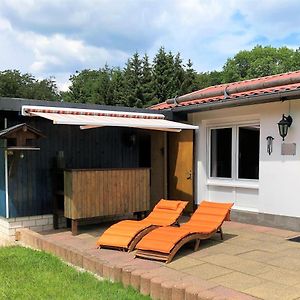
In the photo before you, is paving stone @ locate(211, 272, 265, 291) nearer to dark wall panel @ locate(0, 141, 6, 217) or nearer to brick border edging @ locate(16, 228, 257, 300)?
brick border edging @ locate(16, 228, 257, 300)

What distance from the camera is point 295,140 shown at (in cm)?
1202

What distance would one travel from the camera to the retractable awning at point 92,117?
11.2m

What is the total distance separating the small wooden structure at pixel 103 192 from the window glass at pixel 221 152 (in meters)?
3.21

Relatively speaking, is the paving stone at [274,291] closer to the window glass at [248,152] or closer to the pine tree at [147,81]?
the window glass at [248,152]

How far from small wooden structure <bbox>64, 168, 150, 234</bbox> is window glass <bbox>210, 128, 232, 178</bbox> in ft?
10.5

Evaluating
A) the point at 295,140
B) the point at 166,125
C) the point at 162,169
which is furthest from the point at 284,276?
the point at 162,169

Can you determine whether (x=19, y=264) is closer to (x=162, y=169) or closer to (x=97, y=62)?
(x=162, y=169)

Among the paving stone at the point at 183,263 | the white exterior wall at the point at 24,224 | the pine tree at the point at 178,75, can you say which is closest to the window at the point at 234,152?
the paving stone at the point at 183,263

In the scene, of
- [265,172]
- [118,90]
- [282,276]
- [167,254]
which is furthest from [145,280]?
[118,90]

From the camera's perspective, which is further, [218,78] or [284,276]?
[218,78]

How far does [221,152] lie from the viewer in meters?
15.0

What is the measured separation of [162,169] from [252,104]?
5.52 meters

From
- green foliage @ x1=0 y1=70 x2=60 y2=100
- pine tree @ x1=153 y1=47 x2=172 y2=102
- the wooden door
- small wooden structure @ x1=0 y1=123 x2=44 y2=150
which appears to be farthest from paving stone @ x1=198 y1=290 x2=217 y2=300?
green foliage @ x1=0 y1=70 x2=60 y2=100

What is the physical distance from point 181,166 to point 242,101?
446cm
